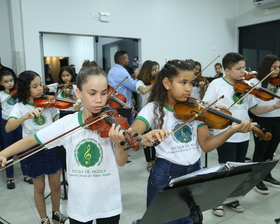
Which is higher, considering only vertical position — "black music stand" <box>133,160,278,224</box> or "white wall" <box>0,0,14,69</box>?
"white wall" <box>0,0,14,69</box>

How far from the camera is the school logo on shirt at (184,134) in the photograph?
1.36m

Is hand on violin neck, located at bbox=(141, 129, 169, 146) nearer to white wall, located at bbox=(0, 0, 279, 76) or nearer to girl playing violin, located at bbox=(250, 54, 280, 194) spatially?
girl playing violin, located at bbox=(250, 54, 280, 194)

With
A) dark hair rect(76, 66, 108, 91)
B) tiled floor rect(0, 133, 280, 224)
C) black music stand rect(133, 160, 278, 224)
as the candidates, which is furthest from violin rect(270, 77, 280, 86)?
dark hair rect(76, 66, 108, 91)

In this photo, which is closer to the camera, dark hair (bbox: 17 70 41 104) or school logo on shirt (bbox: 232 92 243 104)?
dark hair (bbox: 17 70 41 104)

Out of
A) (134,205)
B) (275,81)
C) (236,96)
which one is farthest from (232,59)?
(134,205)

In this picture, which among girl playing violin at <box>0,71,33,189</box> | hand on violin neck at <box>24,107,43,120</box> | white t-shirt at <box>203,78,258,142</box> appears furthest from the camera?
girl playing violin at <box>0,71,33,189</box>

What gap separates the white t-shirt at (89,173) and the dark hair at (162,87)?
1.06 feet

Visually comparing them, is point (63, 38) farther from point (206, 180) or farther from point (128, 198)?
point (206, 180)

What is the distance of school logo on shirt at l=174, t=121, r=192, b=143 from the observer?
4.46ft

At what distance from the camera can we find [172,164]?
52.6 inches

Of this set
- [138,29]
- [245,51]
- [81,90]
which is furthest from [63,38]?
[245,51]

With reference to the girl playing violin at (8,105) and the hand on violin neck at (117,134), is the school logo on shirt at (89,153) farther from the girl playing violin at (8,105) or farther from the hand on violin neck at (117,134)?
the girl playing violin at (8,105)

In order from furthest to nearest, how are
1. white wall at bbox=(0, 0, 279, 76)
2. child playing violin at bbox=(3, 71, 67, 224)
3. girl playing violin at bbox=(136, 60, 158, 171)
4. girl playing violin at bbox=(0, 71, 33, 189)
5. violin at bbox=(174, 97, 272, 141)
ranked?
1. white wall at bbox=(0, 0, 279, 76)
2. girl playing violin at bbox=(136, 60, 158, 171)
3. girl playing violin at bbox=(0, 71, 33, 189)
4. child playing violin at bbox=(3, 71, 67, 224)
5. violin at bbox=(174, 97, 272, 141)

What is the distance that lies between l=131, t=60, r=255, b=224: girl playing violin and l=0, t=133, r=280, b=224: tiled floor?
91 centimetres
